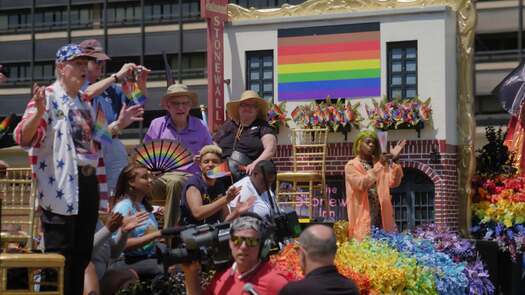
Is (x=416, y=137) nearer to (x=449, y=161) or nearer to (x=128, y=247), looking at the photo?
(x=449, y=161)

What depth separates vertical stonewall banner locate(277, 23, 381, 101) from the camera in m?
15.1

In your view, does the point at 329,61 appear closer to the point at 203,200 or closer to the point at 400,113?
the point at 400,113

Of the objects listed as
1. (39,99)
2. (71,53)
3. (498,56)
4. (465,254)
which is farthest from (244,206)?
(498,56)

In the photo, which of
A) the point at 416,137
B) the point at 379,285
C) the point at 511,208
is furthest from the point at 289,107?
the point at 379,285

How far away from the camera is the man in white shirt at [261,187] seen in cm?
794

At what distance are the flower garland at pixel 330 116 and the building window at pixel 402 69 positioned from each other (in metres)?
0.62

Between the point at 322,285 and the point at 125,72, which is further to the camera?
the point at 125,72

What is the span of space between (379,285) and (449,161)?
21.1 ft

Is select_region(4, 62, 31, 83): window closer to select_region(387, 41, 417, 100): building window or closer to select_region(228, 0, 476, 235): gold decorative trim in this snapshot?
select_region(228, 0, 476, 235): gold decorative trim

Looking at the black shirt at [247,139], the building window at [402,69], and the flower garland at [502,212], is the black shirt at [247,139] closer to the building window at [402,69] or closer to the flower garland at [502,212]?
the flower garland at [502,212]

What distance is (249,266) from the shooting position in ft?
19.4

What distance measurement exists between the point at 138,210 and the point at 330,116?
770 centimetres

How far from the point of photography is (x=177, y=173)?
880 centimetres

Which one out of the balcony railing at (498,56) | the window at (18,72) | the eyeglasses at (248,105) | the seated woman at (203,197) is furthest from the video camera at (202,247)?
the window at (18,72)
